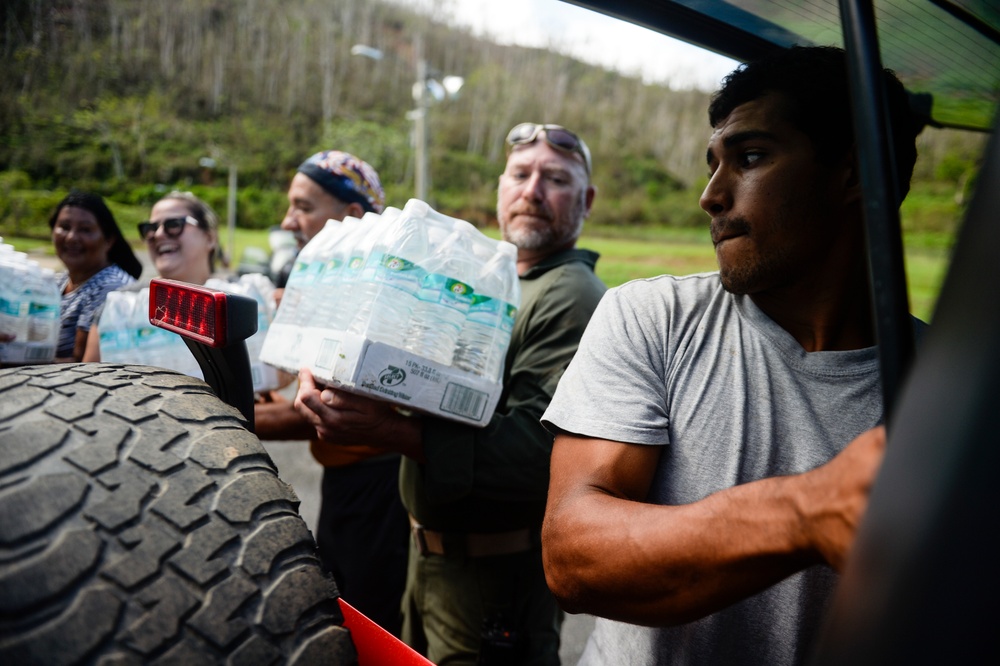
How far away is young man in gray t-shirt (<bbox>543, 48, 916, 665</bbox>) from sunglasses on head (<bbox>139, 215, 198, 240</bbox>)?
9.07 feet

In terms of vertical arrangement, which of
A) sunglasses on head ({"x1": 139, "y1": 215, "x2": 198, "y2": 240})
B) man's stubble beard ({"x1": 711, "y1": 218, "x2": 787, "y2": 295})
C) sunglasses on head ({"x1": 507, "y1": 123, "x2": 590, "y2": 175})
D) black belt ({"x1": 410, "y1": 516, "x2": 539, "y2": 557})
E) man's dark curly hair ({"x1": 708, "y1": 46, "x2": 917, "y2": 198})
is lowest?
black belt ({"x1": 410, "y1": 516, "x2": 539, "y2": 557})

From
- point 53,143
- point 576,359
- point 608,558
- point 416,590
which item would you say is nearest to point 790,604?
point 608,558

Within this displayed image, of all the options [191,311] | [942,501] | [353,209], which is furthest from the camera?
[353,209]

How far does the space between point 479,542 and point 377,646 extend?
1.34 meters

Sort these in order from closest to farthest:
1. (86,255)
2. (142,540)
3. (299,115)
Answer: (142,540), (86,255), (299,115)

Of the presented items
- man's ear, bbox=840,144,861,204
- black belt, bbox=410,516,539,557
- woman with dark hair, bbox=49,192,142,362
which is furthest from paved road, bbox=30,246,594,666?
man's ear, bbox=840,144,861,204

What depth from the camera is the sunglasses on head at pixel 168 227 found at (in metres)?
3.45

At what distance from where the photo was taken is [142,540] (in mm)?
850

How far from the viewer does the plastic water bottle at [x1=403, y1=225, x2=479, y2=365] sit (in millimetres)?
1801

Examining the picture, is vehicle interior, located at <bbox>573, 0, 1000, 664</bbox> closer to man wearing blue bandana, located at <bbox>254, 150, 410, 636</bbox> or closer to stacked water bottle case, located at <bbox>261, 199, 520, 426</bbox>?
stacked water bottle case, located at <bbox>261, 199, 520, 426</bbox>

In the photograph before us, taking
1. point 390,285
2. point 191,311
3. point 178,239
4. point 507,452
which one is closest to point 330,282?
point 390,285

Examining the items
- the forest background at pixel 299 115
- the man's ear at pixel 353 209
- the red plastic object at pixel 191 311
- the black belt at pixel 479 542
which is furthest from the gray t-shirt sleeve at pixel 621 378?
the man's ear at pixel 353 209

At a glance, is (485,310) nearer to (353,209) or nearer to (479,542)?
(479,542)

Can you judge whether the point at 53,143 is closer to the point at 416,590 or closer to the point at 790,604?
the point at 416,590
